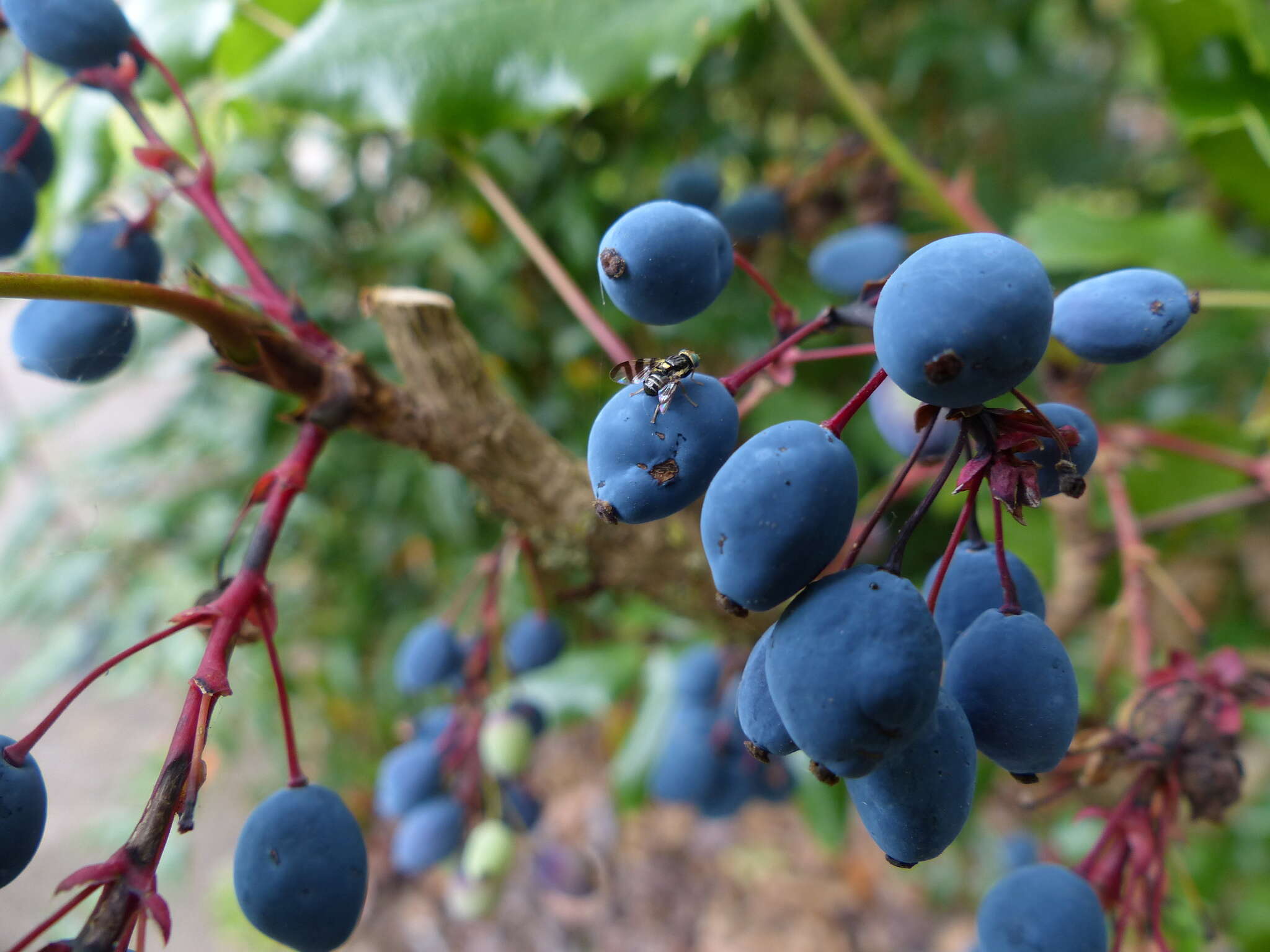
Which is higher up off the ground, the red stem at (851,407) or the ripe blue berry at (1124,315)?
the red stem at (851,407)

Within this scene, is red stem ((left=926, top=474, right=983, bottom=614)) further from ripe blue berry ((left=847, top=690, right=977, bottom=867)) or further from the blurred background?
the blurred background

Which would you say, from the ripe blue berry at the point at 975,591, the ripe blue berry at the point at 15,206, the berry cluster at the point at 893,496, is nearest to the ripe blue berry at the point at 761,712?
the berry cluster at the point at 893,496

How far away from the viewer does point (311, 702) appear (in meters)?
2.00

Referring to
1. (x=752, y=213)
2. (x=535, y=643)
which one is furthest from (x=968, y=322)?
(x=752, y=213)

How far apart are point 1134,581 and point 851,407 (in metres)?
0.54

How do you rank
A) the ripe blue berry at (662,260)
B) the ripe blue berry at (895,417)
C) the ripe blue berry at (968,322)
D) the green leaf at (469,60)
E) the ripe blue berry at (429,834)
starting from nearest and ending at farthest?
1. the ripe blue berry at (968,322)
2. the ripe blue berry at (662,260)
3. the ripe blue berry at (895,417)
4. the green leaf at (469,60)
5. the ripe blue berry at (429,834)

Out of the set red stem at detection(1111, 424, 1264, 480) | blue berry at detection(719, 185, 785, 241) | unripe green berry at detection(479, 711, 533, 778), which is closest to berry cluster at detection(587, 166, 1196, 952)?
red stem at detection(1111, 424, 1264, 480)

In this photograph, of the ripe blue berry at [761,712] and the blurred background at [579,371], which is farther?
the blurred background at [579,371]

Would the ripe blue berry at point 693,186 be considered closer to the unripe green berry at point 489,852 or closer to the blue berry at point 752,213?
the blue berry at point 752,213

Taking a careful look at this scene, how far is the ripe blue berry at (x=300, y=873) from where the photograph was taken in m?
0.45

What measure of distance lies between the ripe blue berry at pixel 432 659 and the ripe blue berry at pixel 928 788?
0.69m

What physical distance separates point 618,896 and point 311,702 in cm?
95

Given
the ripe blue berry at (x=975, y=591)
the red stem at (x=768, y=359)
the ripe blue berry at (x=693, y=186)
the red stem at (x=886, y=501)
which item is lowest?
the ripe blue berry at (x=975, y=591)

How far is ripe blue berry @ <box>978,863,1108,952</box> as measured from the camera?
0.48 metres
